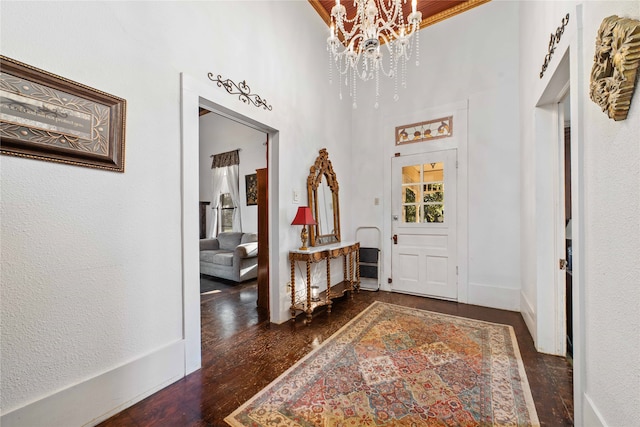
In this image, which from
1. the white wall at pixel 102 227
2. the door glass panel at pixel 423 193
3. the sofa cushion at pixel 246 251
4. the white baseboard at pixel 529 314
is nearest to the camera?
the white wall at pixel 102 227

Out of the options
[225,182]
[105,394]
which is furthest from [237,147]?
[105,394]

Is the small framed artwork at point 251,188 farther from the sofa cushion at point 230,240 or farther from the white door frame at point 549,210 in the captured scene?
the white door frame at point 549,210

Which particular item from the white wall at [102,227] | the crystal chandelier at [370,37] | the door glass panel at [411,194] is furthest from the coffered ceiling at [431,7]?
the door glass panel at [411,194]

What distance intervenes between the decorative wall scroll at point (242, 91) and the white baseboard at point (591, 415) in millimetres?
3012

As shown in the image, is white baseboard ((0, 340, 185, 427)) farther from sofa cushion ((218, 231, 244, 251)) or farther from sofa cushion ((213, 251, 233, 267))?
sofa cushion ((218, 231, 244, 251))

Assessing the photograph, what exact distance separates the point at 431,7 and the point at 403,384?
14.8 ft

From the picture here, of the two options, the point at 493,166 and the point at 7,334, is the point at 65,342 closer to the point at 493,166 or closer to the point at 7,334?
the point at 7,334

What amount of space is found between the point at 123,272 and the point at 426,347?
2.38 metres

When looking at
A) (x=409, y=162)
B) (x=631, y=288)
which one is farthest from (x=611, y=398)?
(x=409, y=162)

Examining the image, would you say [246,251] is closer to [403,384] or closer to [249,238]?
[249,238]

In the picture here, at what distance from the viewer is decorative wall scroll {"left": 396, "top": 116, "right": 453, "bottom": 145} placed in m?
3.61

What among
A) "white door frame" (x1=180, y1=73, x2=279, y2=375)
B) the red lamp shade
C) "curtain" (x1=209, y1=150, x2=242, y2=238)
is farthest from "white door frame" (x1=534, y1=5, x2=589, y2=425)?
"curtain" (x1=209, y1=150, x2=242, y2=238)

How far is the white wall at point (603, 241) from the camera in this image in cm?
91

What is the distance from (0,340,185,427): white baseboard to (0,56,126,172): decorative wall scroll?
1.21 m
